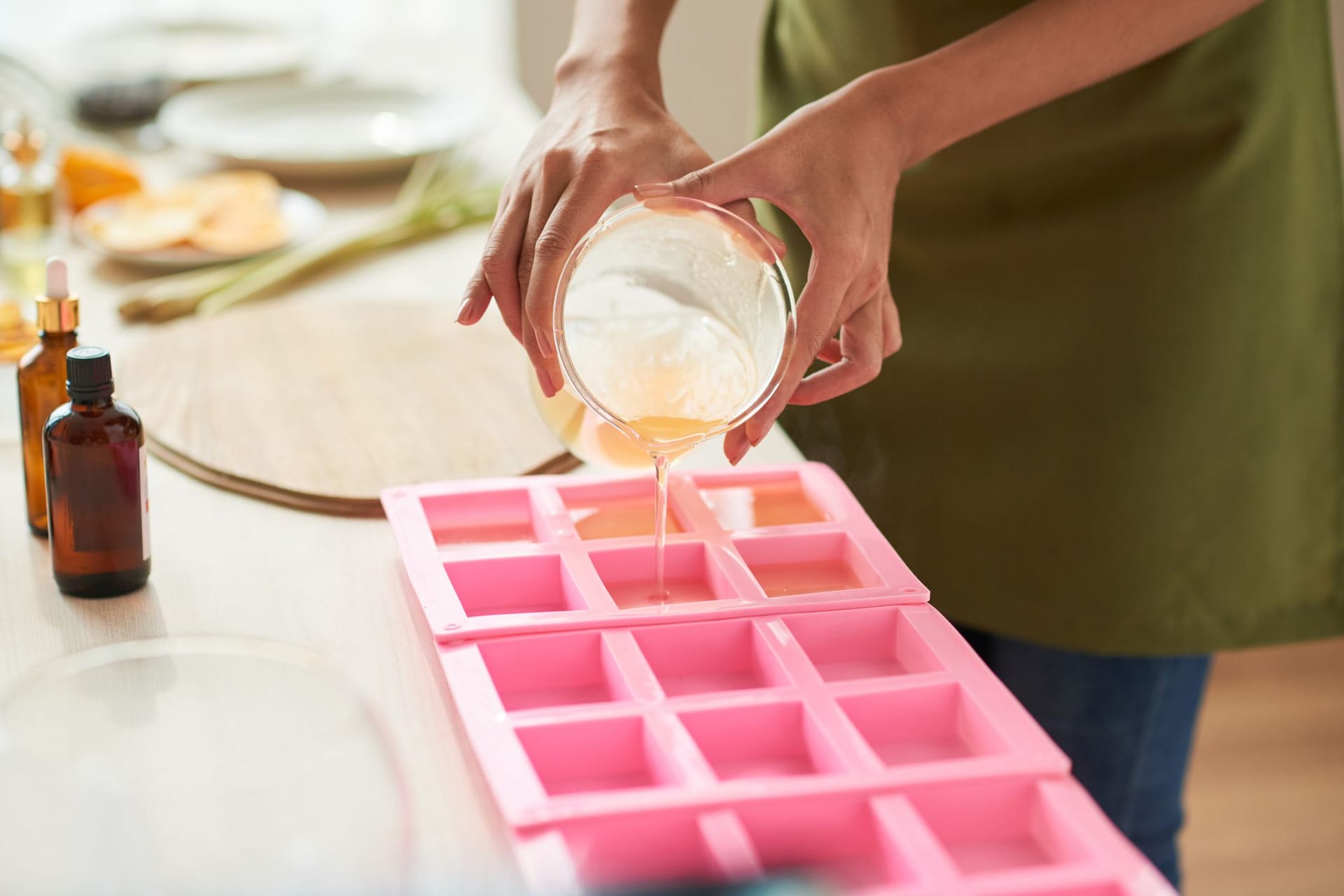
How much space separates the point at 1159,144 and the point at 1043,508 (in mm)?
356

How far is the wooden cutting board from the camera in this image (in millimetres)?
1169

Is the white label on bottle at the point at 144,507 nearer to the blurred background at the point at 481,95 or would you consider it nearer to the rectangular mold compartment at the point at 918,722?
the rectangular mold compartment at the point at 918,722

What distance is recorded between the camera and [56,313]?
102 cm

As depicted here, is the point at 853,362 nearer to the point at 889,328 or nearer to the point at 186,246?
the point at 889,328

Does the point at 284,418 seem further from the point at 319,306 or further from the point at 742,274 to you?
the point at 742,274

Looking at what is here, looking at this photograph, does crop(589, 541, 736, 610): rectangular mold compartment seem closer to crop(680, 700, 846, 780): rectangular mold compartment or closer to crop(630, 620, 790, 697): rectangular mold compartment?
crop(630, 620, 790, 697): rectangular mold compartment

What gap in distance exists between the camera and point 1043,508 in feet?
4.57

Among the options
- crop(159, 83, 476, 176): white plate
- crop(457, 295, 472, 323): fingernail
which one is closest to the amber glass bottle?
crop(457, 295, 472, 323): fingernail

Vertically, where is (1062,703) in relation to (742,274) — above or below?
below

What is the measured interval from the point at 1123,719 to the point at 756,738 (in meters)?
0.73

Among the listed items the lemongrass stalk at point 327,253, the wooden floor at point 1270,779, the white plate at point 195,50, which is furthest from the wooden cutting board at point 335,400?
the wooden floor at point 1270,779

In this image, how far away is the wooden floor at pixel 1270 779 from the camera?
6.96 ft

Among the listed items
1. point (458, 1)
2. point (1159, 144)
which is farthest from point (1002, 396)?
point (458, 1)

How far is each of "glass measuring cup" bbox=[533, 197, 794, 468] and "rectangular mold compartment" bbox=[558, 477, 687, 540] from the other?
0.04 metres
